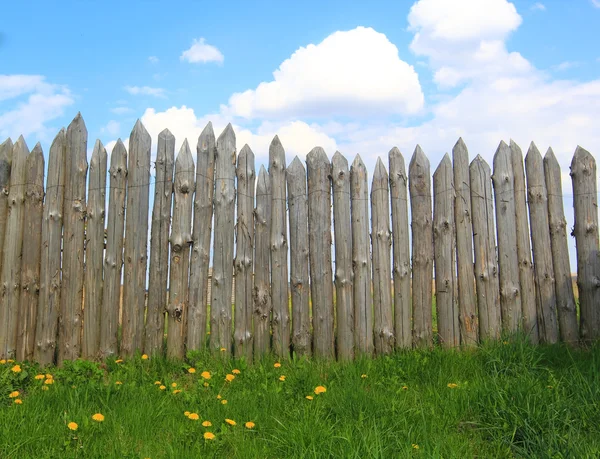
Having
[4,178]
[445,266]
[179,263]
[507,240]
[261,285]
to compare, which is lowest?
[261,285]

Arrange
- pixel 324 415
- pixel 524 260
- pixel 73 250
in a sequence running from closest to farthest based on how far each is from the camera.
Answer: pixel 324 415, pixel 73 250, pixel 524 260

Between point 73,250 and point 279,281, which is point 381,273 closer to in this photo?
point 279,281

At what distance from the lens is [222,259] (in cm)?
579

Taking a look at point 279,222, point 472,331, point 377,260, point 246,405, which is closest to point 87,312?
point 279,222

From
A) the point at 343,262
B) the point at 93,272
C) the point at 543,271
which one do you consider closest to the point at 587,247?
the point at 543,271

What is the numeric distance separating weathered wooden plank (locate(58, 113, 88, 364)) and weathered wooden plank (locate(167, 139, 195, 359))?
3.31 ft

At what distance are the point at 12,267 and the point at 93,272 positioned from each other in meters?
0.98

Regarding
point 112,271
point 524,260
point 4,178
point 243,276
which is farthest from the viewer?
point 4,178

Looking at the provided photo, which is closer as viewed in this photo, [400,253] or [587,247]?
[400,253]

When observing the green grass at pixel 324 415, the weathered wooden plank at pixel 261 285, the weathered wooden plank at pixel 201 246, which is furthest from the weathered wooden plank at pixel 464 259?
the weathered wooden plank at pixel 201 246

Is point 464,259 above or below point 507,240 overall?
below

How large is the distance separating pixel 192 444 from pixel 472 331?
346 cm

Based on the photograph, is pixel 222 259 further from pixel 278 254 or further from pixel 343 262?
pixel 343 262

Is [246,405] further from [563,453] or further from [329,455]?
[563,453]
